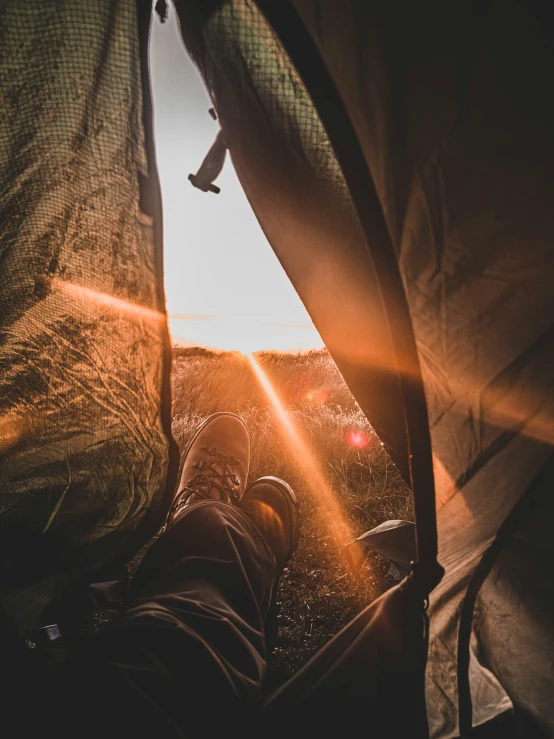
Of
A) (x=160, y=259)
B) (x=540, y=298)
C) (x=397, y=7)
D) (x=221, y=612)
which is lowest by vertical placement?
(x=221, y=612)

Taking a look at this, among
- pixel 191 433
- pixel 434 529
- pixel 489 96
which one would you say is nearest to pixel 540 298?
pixel 489 96

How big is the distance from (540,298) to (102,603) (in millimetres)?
1211

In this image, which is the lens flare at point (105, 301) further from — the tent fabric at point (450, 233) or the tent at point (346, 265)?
the tent fabric at point (450, 233)

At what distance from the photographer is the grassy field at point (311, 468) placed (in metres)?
1.08

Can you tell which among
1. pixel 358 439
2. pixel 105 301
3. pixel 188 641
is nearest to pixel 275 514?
pixel 188 641

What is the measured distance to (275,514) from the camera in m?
1.29

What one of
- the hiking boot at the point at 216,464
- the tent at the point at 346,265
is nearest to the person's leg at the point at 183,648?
the tent at the point at 346,265

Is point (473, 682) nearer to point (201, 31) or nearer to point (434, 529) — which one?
point (434, 529)

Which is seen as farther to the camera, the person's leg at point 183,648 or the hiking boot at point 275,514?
the hiking boot at point 275,514

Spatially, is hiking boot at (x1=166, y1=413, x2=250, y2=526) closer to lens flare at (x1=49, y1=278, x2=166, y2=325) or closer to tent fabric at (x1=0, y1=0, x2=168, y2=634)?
tent fabric at (x1=0, y1=0, x2=168, y2=634)

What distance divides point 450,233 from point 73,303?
669 mm

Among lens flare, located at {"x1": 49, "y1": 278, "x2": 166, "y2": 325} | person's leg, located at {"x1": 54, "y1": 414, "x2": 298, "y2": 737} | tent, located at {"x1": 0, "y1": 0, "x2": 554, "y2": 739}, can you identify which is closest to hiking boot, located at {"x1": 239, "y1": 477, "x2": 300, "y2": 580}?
person's leg, located at {"x1": 54, "y1": 414, "x2": 298, "y2": 737}

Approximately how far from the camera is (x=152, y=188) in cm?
58

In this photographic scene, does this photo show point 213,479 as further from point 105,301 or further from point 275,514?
point 105,301
